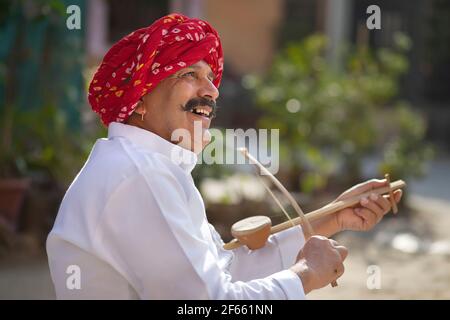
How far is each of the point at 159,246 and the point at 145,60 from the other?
508 millimetres

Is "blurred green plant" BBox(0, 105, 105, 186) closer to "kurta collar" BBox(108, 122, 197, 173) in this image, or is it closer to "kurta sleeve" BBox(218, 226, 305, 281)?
"kurta sleeve" BBox(218, 226, 305, 281)

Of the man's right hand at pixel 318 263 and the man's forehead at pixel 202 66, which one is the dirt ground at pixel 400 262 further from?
the man's forehead at pixel 202 66

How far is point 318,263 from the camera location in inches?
82.4

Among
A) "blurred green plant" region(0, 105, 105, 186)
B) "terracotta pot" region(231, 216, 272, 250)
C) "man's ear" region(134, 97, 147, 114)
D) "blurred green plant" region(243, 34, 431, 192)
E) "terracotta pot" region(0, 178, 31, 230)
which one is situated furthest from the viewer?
"blurred green plant" region(243, 34, 431, 192)

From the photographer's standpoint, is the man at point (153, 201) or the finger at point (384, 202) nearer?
the man at point (153, 201)

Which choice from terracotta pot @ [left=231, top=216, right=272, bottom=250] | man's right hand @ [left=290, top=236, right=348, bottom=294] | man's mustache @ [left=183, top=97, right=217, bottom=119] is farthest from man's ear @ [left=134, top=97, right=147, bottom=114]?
man's right hand @ [left=290, top=236, right=348, bottom=294]

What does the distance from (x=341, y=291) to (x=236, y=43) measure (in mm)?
9310

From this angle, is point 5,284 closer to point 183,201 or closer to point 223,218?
point 223,218

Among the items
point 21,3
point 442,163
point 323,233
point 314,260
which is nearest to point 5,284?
point 21,3

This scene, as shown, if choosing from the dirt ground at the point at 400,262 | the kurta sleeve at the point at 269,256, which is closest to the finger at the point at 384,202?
the kurta sleeve at the point at 269,256

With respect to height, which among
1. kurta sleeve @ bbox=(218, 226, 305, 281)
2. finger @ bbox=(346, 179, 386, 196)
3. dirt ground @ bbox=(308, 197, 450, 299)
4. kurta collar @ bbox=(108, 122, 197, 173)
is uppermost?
kurta collar @ bbox=(108, 122, 197, 173)

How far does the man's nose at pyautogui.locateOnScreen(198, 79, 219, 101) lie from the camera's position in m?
2.21

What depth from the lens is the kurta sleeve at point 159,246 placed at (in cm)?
187

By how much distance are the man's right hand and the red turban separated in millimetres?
583
